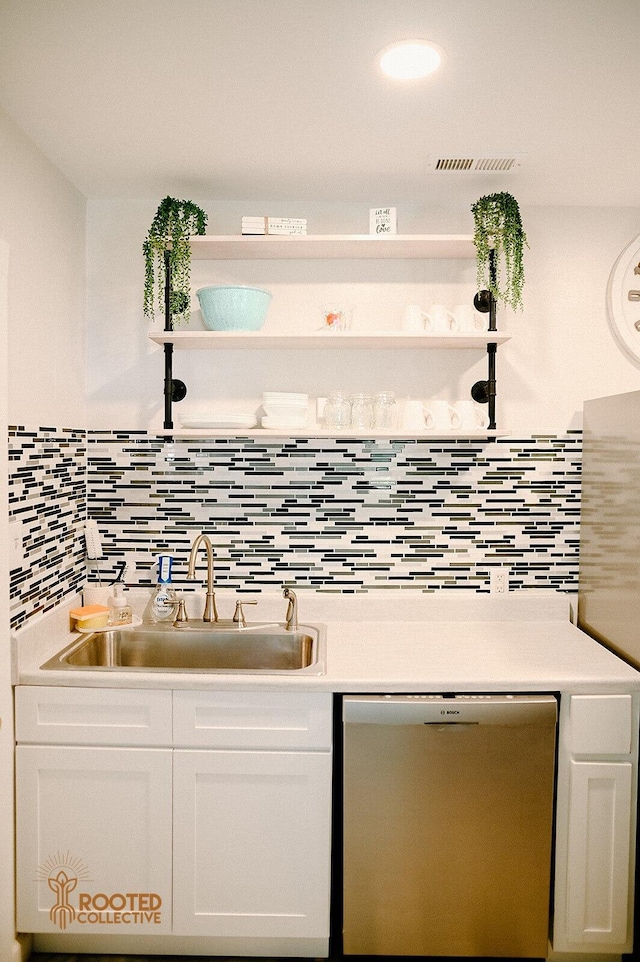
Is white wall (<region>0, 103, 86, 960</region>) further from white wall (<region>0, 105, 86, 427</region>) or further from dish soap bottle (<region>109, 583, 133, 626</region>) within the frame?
dish soap bottle (<region>109, 583, 133, 626</region>)

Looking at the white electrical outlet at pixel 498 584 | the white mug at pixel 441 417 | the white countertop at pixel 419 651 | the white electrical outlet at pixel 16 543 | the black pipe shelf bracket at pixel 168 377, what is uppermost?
the black pipe shelf bracket at pixel 168 377

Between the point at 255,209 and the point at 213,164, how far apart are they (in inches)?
13.3

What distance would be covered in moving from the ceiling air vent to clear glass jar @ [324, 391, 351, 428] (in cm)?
81

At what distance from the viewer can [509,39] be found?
155 centimetres

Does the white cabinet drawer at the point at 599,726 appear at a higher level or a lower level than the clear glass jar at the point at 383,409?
lower

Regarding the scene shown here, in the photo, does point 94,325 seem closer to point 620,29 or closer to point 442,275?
point 442,275

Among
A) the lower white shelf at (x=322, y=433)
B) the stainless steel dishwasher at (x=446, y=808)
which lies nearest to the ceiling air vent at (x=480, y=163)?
the lower white shelf at (x=322, y=433)

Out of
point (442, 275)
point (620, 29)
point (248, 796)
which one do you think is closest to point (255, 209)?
point (442, 275)

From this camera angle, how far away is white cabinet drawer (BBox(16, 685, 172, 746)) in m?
1.96

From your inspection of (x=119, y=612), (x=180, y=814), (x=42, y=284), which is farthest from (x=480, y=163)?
(x=180, y=814)

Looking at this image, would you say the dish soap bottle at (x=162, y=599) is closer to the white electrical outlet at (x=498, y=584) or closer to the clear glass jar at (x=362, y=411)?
the clear glass jar at (x=362, y=411)

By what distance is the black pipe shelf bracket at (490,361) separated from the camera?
2330 millimetres

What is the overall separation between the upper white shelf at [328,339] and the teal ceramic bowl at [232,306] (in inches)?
2.1

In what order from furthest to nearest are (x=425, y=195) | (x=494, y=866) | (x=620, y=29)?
(x=425, y=195) → (x=494, y=866) → (x=620, y=29)
